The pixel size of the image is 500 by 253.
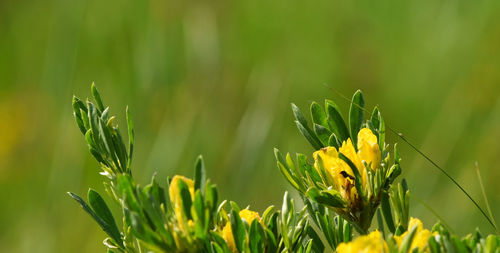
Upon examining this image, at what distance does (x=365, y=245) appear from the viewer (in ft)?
1.41

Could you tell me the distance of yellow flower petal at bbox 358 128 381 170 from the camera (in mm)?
542

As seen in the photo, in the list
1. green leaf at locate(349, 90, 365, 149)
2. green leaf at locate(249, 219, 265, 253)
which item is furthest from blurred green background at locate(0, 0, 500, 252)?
green leaf at locate(249, 219, 265, 253)

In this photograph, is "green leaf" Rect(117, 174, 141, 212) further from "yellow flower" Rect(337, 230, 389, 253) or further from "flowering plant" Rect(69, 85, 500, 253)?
"yellow flower" Rect(337, 230, 389, 253)

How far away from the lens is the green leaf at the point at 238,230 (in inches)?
19.4

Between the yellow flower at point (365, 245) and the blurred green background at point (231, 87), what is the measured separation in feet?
4.16

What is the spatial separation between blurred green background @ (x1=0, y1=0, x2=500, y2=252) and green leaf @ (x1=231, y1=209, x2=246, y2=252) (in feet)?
3.97

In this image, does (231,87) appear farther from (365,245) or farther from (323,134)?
→ (365,245)

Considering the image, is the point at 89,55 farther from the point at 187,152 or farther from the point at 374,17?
the point at 374,17

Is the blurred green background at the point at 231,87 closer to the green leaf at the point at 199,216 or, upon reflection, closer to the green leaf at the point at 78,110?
the green leaf at the point at 78,110

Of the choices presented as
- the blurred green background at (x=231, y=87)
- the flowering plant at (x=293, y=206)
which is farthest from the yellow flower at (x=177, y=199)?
the blurred green background at (x=231, y=87)

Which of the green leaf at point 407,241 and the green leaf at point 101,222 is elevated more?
the green leaf at point 407,241

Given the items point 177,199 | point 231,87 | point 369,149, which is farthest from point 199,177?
point 231,87

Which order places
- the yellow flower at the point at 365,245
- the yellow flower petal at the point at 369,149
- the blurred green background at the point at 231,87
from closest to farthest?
1. the yellow flower at the point at 365,245
2. the yellow flower petal at the point at 369,149
3. the blurred green background at the point at 231,87

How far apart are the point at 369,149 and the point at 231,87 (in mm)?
1846
